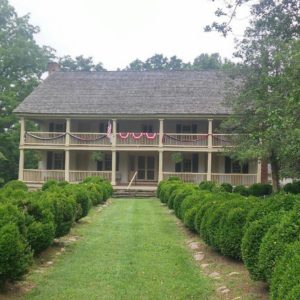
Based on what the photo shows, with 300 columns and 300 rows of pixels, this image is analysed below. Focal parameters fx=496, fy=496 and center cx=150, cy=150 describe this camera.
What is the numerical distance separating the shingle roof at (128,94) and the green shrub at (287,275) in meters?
27.8

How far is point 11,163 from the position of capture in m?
43.0

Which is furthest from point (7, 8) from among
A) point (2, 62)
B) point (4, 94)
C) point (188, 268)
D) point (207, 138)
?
point (188, 268)

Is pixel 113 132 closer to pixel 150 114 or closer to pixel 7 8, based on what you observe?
pixel 150 114

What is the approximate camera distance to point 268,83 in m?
20.2

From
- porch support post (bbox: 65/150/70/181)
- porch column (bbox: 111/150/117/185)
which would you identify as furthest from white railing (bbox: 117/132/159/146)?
porch support post (bbox: 65/150/70/181)

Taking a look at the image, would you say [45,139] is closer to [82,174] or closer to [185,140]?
[82,174]

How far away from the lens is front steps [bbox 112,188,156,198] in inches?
1198

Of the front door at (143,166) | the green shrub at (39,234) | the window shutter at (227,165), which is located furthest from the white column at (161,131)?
the green shrub at (39,234)

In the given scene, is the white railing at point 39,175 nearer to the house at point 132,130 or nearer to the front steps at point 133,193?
the house at point 132,130

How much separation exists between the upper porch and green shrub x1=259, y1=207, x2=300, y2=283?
25.4 meters

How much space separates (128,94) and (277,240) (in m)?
31.3

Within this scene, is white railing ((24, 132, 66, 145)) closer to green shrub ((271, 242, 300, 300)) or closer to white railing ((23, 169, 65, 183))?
white railing ((23, 169, 65, 183))

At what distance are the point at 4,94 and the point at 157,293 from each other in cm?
3743

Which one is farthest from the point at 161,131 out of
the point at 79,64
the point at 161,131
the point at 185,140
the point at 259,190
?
the point at 79,64
